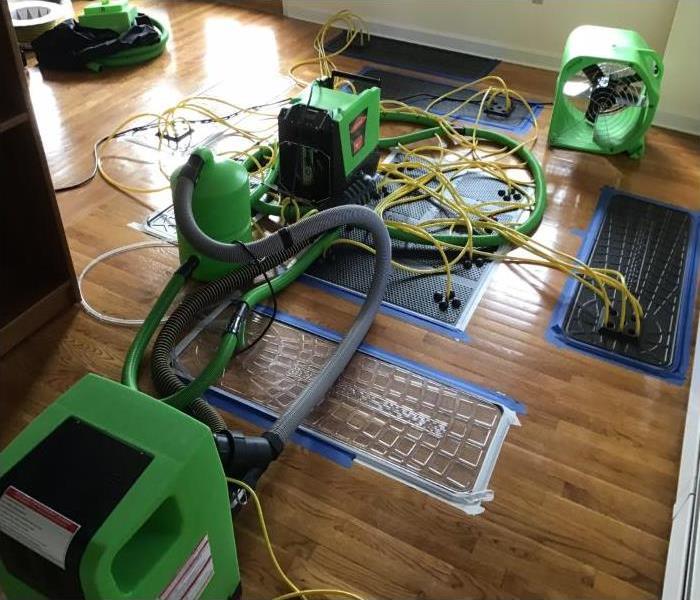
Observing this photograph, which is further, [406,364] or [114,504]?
[406,364]

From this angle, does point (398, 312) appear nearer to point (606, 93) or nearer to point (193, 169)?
point (193, 169)

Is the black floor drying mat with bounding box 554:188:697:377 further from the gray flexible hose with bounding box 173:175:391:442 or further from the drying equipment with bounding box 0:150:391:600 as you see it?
the drying equipment with bounding box 0:150:391:600

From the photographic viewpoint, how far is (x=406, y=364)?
2.00 meters

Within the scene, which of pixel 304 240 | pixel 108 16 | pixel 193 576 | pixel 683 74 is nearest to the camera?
pixel 193 576

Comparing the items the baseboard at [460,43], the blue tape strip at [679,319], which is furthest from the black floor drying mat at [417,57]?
the blue tape strip at [679,319]

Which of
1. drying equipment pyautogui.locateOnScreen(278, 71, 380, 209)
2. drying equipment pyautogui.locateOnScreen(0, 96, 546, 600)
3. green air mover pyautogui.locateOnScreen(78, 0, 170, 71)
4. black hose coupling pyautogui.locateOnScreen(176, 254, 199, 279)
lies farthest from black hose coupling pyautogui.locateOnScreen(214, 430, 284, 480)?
green air mover pyautogui.locateOnScreen(78, 0, 170, 71)

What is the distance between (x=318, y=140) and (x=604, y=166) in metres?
1.34

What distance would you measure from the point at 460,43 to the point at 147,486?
349 centimetres

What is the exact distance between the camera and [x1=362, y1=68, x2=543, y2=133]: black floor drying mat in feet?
10.6

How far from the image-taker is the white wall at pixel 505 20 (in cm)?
341

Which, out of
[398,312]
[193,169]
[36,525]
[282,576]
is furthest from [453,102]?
[36,525]

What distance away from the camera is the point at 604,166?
2928 millimetres

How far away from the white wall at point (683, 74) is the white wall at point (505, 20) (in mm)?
402

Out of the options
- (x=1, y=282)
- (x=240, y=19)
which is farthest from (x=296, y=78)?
(x=1, y=282)
